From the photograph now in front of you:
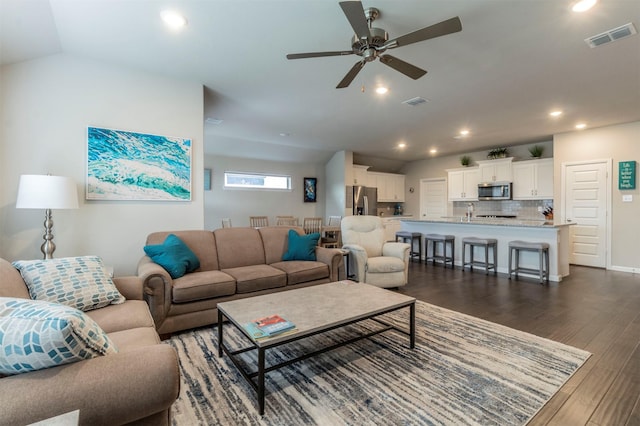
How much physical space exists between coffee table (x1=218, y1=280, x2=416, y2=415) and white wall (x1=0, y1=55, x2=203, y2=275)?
1.82 metres

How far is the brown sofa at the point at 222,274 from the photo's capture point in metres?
2.58

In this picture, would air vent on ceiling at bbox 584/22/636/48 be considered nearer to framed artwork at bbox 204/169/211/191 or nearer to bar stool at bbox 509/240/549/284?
bar stool at bbox 509/240/549/284

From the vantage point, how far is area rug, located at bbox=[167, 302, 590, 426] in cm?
165

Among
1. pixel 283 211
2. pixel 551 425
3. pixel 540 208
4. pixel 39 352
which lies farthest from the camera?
pixel 283 211

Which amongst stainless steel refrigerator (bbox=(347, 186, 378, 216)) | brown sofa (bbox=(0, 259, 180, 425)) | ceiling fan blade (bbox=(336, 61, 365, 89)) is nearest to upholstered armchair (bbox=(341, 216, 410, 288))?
ceiling fan blade (bbox=(336, 61, 365, 89))

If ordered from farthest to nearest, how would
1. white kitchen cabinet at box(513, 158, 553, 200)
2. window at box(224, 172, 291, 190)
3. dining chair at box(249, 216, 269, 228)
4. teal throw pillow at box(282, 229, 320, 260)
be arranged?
window at box(224, 172, 291, 190), dining chair at box(249, 216, 269, 228), white kitchen cabinet at box(513, 158, 553, 200), teal throw pillow at box(282, 229, 320, 260)

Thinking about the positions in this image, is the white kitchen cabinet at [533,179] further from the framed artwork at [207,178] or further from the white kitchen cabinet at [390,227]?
the framed artwork at [207,178]

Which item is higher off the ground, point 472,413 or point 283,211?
point 283,211

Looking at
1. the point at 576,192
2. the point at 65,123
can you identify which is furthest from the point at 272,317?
the point at 576,192

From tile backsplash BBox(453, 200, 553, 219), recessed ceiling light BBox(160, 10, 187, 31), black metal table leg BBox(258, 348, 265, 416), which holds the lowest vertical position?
black metal table leg BBox(258, 348, 265, 416)

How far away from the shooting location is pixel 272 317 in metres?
1.96

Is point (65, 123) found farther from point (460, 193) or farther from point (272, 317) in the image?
point (460, 193)

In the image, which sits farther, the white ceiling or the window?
the window

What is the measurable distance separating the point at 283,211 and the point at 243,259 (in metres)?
4.37
